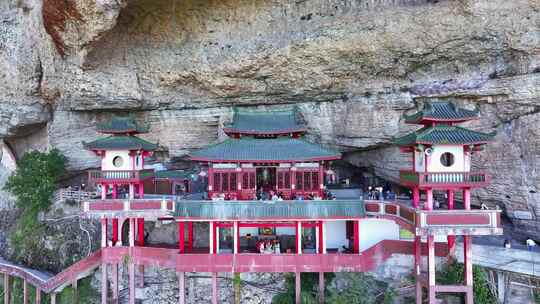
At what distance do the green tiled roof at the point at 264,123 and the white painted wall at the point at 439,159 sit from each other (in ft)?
23.8

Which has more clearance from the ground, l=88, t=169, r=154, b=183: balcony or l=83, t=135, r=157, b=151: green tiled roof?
l=83, t=135, r=157, b=151: green tiled roof

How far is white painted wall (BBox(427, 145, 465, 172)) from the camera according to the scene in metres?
14.3

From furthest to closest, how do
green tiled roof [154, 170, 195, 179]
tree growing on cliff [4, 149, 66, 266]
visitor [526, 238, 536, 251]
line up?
green tiled roof [154, 170, 195, 179] < tree growing on cliff [4, 149, 66, 266] < visitor [526, 238, 536, 251]

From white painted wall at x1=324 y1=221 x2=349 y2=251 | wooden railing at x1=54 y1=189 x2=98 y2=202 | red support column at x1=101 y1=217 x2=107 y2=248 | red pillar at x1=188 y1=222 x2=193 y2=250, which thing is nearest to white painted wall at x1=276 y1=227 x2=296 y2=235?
white painted wall at x1=324 y1=221 x2=349 y2=251

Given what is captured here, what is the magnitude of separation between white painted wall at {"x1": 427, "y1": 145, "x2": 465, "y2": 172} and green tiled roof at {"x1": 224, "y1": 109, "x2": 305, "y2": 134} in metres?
7.26

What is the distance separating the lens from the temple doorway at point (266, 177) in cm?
2033

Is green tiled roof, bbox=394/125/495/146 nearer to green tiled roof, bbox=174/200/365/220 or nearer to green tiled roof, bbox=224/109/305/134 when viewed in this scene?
green tiled roof, bbox=174/200/365/220

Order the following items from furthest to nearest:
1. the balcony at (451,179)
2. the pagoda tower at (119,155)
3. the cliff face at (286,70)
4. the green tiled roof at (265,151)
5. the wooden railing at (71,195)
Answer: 1. the wooden railing at (71,195)
2. the green tiled roof at (265,151)
3. the cliff face at (286,70)
4. the pagoda tower at (119,155)
5. the balcony at (451,179)

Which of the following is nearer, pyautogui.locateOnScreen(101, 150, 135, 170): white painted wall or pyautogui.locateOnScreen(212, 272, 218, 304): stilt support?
pyautogui.locateOnScreen(212, 272, 218, 304): stilt support

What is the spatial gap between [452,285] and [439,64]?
1132 cm

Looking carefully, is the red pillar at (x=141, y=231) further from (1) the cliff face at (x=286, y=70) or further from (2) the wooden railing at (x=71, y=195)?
(1) the cliff face at (x=286, y=70)

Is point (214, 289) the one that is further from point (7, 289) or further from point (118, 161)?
point (7, 289)

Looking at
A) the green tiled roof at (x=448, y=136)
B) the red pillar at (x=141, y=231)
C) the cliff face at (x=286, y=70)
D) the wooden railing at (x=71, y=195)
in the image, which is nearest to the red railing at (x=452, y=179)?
the green tiled roof at (x=448, y=136)

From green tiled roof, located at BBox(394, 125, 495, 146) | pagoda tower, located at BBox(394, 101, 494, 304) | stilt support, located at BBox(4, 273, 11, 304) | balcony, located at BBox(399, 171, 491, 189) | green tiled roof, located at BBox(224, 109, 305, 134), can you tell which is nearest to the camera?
pagoda tower, located at BBox(394, 101, 494, 304)
